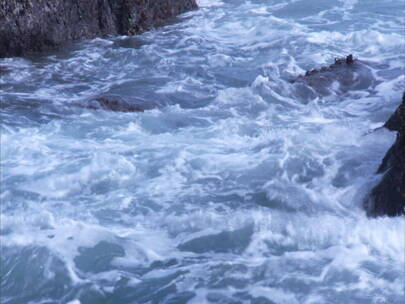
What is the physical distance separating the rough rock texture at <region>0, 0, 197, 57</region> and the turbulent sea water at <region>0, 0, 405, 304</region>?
1.04 ft

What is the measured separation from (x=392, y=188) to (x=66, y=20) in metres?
7.36

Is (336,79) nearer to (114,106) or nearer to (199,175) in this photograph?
(114,106)

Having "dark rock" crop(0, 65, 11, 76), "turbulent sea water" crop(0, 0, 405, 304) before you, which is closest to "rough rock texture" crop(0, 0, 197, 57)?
"turbulent sea water" crop(0, 0, 405, 304)

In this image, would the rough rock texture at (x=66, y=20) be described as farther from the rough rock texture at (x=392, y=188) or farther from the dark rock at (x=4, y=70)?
the rough rock texture at (x=392, y=188)

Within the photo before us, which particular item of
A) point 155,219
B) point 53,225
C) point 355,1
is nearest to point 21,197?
point 53,225

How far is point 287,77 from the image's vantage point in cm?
926

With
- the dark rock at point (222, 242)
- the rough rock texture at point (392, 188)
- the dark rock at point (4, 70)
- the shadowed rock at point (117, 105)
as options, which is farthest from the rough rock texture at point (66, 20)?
the rough rock texture at point (392, 188)

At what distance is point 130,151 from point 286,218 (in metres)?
2.24

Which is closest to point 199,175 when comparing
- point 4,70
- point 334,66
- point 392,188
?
point 392,188

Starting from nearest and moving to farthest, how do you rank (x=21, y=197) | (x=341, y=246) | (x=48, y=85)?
(x=341, y=246)
(x=21, y=197)
(x=48, y=85)

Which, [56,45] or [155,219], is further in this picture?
[56,45]

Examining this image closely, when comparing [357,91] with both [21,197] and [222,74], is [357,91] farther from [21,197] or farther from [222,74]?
[21,197]

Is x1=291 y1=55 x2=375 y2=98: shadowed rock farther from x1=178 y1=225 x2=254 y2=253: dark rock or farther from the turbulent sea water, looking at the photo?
x1=178 y1=225 x2=254 y2=253: dark rock

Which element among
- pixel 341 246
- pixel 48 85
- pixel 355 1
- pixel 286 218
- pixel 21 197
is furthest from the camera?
pixel 355 1
